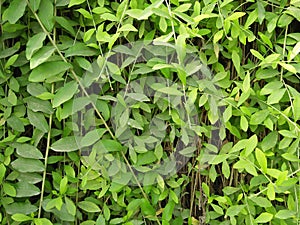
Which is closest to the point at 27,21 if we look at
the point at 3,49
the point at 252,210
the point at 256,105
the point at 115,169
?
the point at 3,49

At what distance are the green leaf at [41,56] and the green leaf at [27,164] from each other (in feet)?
→ 0.77

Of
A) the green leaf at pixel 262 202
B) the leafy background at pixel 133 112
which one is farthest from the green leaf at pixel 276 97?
the green leaf at pixel 262 202

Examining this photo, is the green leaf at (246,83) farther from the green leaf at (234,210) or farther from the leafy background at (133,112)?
the green leaf at (234,210)

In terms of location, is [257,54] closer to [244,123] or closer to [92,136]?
[244,123]

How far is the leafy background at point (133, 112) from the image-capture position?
1011mm

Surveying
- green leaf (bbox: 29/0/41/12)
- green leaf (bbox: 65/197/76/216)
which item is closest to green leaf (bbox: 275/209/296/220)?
green leaf (bbox: 65/197/76/216)

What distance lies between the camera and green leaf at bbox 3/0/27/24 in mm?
979

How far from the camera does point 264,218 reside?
103 cm

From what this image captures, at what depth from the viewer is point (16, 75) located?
111cm

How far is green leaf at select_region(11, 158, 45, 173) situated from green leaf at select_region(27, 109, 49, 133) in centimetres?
8

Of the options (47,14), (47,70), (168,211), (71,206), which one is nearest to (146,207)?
(168,211)

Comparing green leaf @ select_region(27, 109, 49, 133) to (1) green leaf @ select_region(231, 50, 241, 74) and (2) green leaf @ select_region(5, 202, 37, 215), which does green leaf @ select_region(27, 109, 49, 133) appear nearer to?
(2) green leaf @ select_region(5, 202, 37, 215)

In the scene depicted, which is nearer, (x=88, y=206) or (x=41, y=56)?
(x=41, y=56)

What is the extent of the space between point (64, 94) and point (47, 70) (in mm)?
64
